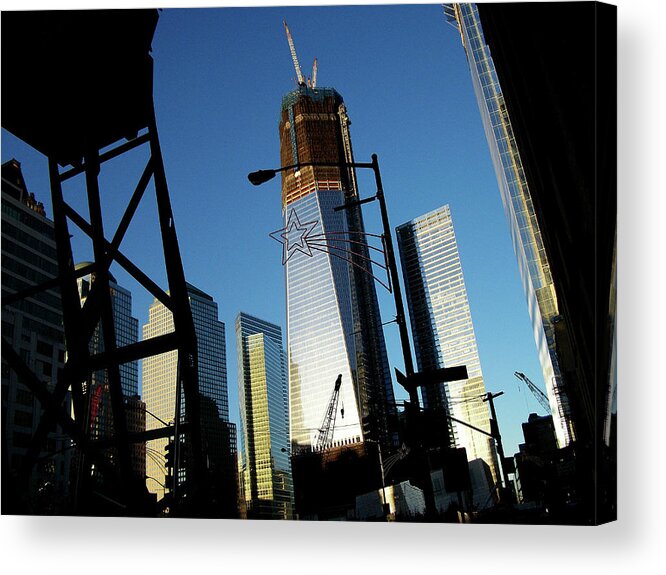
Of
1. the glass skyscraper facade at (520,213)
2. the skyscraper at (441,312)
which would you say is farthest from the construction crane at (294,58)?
the skyscraper at (441,312)

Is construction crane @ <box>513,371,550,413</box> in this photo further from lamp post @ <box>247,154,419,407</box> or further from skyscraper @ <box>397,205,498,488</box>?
lamp post @ <box>247,154,419,407</box>

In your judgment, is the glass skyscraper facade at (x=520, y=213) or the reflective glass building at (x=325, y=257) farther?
the reflective glass building at (x=325, y=257)

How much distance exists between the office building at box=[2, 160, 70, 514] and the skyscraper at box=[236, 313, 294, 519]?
282 centimetres

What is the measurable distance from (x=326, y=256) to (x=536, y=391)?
13.3 ft

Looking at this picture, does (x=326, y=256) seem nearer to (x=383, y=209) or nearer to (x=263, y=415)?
(x=383, y=209)

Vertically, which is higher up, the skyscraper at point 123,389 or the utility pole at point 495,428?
the skyscraper at point 123,389

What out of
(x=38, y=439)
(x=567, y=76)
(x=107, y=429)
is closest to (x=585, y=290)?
(x=567, y=76)

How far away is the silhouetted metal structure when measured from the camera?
7.14m

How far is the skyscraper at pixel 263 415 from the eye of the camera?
10.3m

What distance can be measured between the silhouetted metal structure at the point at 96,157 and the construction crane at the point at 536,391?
4.63 m

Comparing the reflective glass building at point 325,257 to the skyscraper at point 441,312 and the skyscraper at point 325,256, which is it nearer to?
the skyscraper at point 325,256

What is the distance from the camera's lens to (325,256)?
10734 mm

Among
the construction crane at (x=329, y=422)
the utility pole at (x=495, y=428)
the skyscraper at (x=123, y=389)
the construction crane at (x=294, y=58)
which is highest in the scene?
the construction crane at (x=294, y=58)

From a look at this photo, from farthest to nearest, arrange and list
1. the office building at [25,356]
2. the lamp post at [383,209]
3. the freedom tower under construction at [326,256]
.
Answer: the freedom tower under construction at [326,256]
the office building at [25,356]
the lamp post at [383,209]
